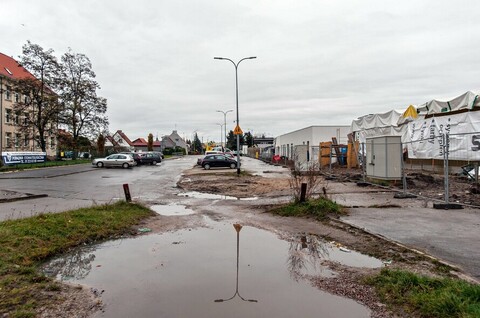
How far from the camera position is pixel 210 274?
5359 mm

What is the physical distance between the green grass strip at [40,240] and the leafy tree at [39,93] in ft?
133

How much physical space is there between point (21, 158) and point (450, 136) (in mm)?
35869

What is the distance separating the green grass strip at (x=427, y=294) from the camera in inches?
149

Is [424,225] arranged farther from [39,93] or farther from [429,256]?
[39,93]

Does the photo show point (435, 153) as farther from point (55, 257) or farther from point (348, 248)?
point (55, 257)

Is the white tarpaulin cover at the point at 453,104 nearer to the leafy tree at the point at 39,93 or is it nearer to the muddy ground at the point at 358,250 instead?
the muddy ground at the point at 358,250

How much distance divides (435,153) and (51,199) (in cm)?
1908

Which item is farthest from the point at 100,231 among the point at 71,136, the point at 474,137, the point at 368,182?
the point at 71,136

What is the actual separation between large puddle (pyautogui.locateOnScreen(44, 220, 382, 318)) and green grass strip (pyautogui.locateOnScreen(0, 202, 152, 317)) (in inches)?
15.5

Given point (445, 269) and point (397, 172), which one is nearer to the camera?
point (445, 269)

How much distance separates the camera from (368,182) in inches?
663

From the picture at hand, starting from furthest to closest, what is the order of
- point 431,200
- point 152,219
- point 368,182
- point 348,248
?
1. point 368,182
2. point 431,200
3. point 152,219
4. point 348,248

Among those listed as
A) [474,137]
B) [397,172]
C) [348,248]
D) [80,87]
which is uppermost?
[80,87]

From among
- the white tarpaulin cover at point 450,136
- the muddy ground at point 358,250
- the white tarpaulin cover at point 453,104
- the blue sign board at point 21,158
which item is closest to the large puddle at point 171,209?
the muddy ground at point 358,250
